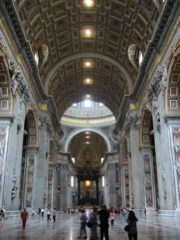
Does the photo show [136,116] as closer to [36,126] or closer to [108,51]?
[108,51]

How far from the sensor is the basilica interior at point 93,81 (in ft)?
47.9

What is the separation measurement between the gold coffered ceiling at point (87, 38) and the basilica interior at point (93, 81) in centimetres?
8

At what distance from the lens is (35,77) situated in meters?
20.5

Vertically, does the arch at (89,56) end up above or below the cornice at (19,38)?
above

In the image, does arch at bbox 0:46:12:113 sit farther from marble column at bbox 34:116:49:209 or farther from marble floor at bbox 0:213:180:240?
marble column at bbox 34:116:49:209

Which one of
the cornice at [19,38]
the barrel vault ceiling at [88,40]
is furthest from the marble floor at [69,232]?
the barrel vault ceiling at [88,40]

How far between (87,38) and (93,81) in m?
7.80

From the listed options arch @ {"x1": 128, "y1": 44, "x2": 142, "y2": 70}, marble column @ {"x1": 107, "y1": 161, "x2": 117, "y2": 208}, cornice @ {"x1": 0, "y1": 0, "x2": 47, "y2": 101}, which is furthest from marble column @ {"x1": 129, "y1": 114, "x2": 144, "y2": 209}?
marble column @ {"x1": 107, "y1": 161, "x2": 117, "y2": 208}

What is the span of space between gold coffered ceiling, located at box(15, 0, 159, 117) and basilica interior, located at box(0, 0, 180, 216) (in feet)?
0.27

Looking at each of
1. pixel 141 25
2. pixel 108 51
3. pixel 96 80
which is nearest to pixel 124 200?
pixel 96 80

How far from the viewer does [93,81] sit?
3072cm

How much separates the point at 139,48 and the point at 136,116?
5860 mm

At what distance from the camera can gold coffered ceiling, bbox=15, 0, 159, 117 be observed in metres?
18.4

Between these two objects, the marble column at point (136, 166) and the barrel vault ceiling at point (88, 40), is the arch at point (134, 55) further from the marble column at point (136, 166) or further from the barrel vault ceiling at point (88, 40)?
the marble column at point (136, 166)
